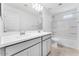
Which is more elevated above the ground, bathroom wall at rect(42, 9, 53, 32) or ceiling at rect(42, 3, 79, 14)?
ceiling at rect(42, 3, 79, 14)

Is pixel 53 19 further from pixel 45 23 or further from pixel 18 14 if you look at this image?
pixel 18 14

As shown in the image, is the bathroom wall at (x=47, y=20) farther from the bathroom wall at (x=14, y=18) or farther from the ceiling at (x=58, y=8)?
the bathroom wall at (x=14, y=18)

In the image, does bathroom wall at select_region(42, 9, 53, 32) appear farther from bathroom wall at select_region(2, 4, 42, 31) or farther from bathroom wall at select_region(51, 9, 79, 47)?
bathroom wall at select_region(2, 4, 42, 31)

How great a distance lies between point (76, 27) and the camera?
2.89m

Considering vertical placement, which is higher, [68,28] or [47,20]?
[47,20]

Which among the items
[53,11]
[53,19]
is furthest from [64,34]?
[53,11]

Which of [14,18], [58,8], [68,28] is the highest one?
[58,8]

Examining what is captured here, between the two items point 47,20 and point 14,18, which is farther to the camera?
point 47,20

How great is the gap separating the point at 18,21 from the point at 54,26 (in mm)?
1703

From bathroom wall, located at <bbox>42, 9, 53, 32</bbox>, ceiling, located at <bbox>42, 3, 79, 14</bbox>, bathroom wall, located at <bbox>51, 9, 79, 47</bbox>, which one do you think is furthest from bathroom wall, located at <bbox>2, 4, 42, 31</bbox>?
bathroom wall, located at <bbox>51, 9, 79, 47</bbox>

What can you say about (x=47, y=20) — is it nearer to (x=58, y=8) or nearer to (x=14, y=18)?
(x=58, y=8)

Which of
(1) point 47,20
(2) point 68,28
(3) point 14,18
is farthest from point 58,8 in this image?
(3) point 14,18

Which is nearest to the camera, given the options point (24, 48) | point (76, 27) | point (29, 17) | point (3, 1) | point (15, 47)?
point (15, 47)

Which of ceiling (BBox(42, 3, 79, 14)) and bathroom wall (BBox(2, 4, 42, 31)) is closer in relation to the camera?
bathroom wall (BBox(2, 4, 42, 31))
